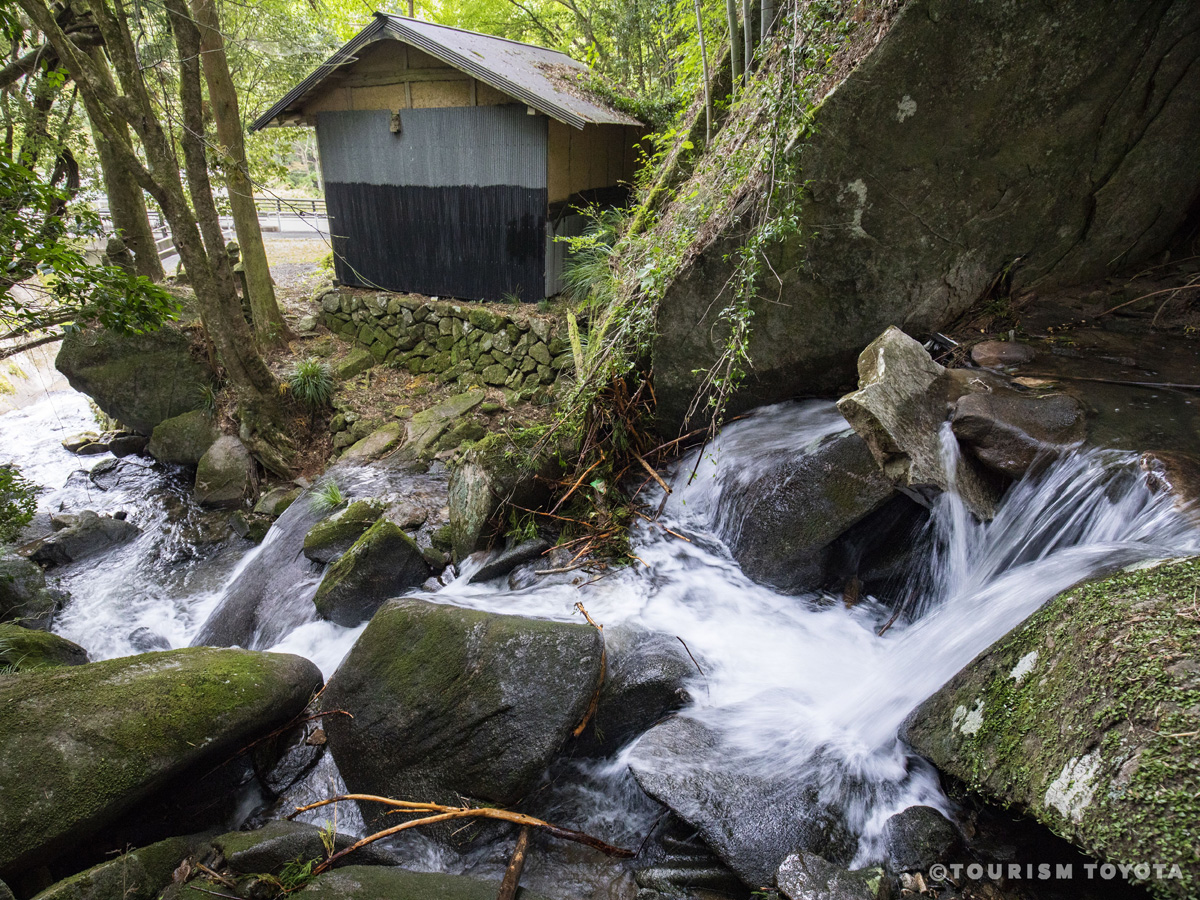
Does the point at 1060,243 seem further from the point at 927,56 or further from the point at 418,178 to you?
the point at 418,178

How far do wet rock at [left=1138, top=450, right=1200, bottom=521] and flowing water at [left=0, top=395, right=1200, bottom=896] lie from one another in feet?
0.22

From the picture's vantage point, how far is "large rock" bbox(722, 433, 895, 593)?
13.6ft

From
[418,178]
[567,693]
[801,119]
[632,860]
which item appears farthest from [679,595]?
[418,178]

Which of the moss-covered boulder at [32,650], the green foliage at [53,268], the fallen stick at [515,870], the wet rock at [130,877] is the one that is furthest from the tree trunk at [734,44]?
the moss-covered boulder at [32,650]

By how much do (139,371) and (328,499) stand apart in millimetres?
5119

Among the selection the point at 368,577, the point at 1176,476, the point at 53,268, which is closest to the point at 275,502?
the point at 368,577

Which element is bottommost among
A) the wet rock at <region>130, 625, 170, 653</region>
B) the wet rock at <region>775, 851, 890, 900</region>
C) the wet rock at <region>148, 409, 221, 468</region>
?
the wet rock at <region>130, 625, 170, 653</region>

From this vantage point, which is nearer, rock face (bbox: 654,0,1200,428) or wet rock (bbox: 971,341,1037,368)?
rock face (bbox: 654,0,1200,428)

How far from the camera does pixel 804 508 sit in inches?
169

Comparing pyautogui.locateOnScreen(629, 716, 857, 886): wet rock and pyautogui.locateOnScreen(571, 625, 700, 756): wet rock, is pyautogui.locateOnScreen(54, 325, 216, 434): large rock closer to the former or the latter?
pyautogui.locateOnScreen(571, 625, 700, 756): wet rock

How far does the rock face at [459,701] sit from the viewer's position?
3271 mm

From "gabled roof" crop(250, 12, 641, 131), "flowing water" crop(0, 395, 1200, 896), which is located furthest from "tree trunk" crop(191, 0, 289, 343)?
"flowing water" crop(0, 395, 1200, 896)

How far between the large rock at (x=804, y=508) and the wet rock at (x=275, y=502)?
20.5ft

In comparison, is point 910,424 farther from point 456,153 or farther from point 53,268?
point 456,153
